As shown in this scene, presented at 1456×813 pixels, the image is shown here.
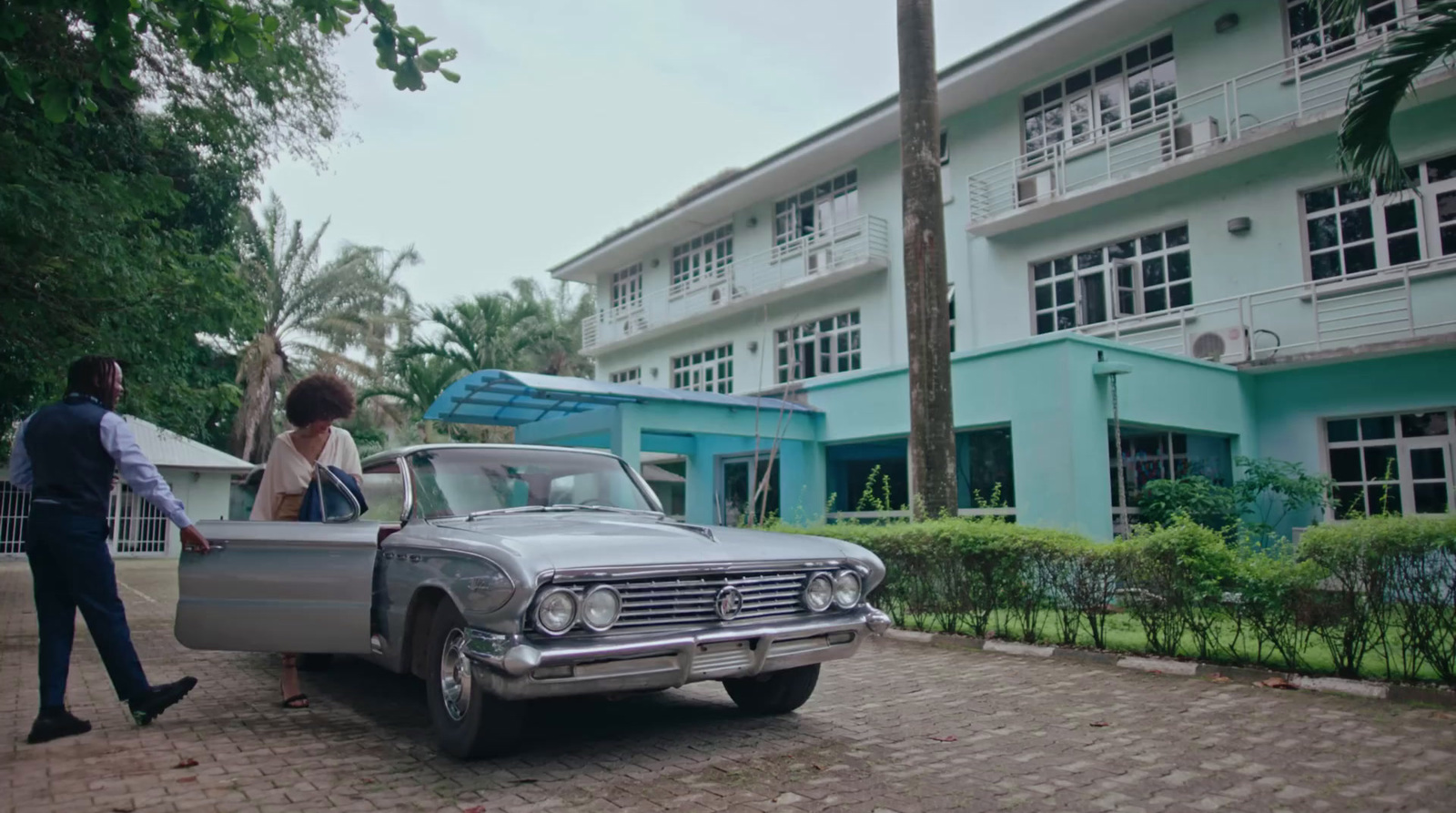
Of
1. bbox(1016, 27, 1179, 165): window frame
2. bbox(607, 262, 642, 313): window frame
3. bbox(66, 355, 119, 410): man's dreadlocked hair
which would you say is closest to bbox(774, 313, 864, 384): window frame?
bbox(1016, 27, 1179, 165): window frame

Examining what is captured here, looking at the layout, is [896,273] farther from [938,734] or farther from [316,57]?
[938,734]

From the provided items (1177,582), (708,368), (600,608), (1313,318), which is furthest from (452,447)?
(708,368)

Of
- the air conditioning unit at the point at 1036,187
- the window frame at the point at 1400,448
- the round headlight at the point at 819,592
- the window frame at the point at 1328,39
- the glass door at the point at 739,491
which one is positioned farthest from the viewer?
the glass door at the point at 739,491

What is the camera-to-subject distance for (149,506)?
27359 mm

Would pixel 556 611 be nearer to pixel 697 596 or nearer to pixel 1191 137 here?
pixel 697 596

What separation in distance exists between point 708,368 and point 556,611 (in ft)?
70.9

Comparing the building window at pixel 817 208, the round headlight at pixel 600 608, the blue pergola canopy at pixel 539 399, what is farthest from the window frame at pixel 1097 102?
the round headlight at pixel 600 608

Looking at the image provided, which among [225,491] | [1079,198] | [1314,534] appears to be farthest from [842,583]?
[225,491]

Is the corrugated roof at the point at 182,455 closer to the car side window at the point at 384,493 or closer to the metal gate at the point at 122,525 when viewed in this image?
the metal gate at the point at 122,525

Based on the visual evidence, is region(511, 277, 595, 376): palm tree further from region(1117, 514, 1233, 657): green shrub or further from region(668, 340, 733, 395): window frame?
region(1117, 514, 1233, 657): green shrub

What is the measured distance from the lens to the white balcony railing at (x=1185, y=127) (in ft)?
44.8

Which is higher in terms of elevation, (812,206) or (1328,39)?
(812,206)

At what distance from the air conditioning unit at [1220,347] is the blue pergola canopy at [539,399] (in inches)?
251

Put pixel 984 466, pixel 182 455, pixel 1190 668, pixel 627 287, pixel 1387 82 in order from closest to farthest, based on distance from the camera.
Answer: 1. pixel 1190 668
2. pixel 1387 82
3. pixel 984 466
4. pixel 182 455
5. pixel 627 287
